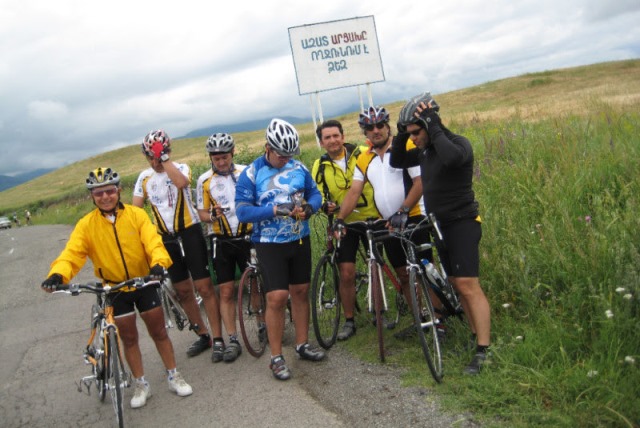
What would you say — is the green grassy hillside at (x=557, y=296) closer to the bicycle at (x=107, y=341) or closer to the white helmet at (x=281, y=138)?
the white helmet at (x=281, y=138)

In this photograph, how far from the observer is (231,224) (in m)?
6.48

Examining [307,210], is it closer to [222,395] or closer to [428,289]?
[428,289]

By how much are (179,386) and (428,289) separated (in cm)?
260

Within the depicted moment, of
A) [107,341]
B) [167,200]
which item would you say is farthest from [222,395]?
[167,200]

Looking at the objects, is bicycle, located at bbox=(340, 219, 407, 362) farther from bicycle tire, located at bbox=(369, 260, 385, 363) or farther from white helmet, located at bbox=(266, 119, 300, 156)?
white helmet, located at bbox=(266, 119, 300, 156)

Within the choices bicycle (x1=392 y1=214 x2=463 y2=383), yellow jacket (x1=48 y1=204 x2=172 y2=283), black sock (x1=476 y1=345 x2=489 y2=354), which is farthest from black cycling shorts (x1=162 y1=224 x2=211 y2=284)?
black sock (x1=476 y1=345 x2=489 y2=354)

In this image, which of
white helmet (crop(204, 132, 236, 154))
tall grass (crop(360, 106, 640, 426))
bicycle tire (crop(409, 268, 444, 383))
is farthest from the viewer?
white helmet (crop(204, 132, 236, 154))

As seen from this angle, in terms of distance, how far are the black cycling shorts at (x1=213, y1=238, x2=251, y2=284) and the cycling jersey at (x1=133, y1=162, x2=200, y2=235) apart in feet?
1.51

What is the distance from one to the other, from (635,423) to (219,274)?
4.51 meters

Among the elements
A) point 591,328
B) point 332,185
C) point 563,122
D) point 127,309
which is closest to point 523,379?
point 591,328

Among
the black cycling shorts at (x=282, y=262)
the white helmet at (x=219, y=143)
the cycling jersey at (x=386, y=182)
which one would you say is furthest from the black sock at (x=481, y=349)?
the white helmet at (x=219, y=143)

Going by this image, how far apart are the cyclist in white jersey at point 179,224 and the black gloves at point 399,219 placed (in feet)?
8.00

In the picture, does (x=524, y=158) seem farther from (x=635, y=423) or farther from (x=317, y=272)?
(x=635, y=423)

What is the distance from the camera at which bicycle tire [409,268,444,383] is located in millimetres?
4590
